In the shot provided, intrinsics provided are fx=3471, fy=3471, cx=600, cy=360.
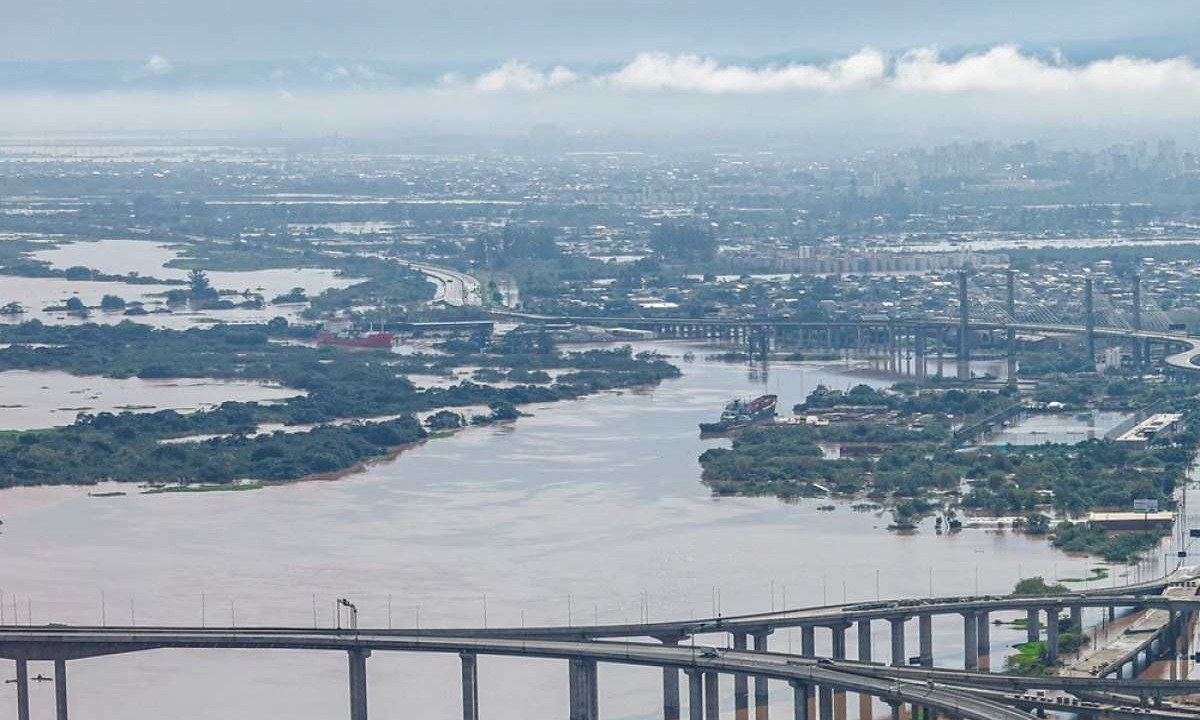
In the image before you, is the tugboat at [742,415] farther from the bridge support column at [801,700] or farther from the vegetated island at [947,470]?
the bridge support column at [801,700]

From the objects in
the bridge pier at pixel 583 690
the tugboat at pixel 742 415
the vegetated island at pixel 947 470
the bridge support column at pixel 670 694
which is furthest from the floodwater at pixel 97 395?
the bridge support column at pixel 670 694

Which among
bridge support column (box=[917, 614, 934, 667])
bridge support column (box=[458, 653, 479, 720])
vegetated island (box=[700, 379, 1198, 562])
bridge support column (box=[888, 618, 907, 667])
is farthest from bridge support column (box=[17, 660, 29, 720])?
vegetated island (box=[700, 379, 1198, 562])

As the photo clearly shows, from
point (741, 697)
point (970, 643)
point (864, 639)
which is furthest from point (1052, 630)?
point (741, 697)

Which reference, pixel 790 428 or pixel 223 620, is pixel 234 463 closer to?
pixel 790 428

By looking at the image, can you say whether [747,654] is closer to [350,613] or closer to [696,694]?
[696,694]

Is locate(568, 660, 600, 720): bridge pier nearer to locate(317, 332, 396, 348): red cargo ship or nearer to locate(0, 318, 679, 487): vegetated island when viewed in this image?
locate(0, 318, 679, 487): vegetated island

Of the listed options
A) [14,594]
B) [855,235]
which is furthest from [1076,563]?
[855,235]
